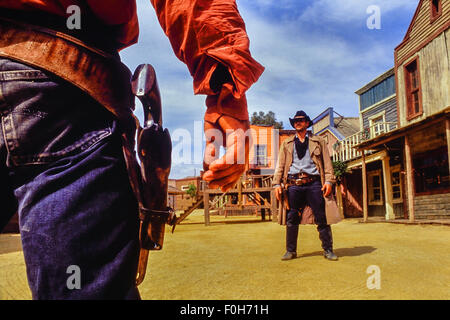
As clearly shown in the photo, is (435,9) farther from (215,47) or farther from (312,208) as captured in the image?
(215,47)

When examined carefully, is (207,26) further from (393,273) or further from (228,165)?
(393,273)

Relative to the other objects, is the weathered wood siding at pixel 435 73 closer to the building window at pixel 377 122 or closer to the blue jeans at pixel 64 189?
the building window at pixel 377 122

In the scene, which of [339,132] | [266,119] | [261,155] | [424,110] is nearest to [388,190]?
[424,110]

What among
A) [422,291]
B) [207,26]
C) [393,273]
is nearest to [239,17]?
[207,26]

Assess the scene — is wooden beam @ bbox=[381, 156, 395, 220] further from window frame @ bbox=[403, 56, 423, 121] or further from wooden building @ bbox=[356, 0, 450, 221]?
window frame @ bbox=[403, 56, 423, 121]

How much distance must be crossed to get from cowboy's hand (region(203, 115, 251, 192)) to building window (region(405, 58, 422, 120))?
14.1 m

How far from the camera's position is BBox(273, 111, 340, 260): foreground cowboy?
479 centimetres

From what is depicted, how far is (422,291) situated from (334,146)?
19101mm

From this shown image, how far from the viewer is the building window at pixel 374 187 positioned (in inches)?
699

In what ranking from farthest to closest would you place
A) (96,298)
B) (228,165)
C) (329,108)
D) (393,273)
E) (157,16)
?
(329,108) < (393,273) < (157,16) < (228,165) < (96,298)

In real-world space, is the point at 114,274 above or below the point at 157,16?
below

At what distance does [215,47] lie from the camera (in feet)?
3.53

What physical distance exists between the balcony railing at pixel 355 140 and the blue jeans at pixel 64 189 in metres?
16.4

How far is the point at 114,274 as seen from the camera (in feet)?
3.11
